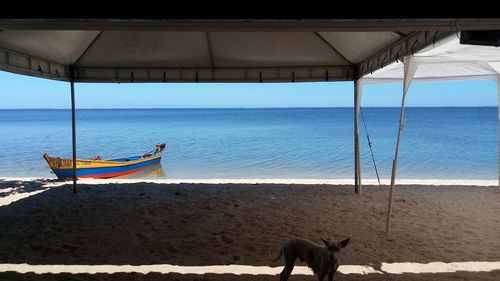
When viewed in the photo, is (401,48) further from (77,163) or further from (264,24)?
(77,163)

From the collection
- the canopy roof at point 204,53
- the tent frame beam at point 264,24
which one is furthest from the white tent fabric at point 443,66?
the tent frame beam at point 264,24

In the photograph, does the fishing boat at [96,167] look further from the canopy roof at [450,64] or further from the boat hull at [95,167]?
the canopy roof at [450,64]

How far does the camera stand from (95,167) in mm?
11133

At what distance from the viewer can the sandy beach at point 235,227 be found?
4090 mm

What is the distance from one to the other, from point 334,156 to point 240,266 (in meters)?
17.4

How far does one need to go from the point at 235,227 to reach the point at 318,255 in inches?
106

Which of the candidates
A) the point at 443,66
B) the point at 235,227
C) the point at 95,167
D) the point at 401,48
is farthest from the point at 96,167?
the point at 443,66

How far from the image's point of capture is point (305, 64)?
7500 millimetres
